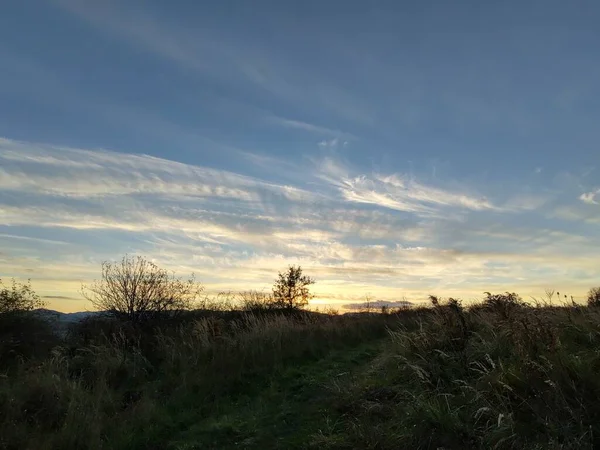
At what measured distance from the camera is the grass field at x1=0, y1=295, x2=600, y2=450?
556 centimetres

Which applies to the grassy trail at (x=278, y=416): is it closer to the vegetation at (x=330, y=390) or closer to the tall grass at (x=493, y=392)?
the vegetation at (x=330, y=390)

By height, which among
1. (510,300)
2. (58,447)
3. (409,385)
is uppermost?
(510,300)

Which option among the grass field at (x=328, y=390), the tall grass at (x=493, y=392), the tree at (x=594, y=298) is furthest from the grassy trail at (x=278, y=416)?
the tree at (x=594, y=298)

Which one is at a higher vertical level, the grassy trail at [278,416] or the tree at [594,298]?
the tree at [594,298]

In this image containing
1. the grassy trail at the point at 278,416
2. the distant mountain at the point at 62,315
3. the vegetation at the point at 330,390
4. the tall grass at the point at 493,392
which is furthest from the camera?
the distant mountain at the point at 62,315

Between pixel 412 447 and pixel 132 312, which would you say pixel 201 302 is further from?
pixel 412 447

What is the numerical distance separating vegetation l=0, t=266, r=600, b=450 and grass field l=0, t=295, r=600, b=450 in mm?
30

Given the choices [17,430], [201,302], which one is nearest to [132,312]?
[201,302]

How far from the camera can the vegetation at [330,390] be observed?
5.56m

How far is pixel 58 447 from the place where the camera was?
25.3 feet

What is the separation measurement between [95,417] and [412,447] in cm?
624

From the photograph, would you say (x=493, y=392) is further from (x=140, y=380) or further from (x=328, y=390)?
(x=140, y=380)

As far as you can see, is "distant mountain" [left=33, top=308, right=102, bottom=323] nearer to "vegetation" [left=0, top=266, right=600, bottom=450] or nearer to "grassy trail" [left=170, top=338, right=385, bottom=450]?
"vegetation" [left=0, top=266, right=600, bottom=450]

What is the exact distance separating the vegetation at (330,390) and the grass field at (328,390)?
30 mm
